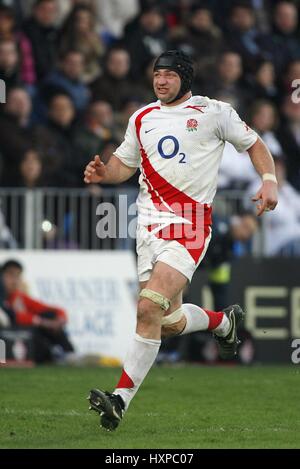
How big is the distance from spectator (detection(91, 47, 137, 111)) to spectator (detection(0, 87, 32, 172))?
1.61 m

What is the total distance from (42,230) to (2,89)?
199cm

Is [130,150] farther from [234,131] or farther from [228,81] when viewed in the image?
[228,81]

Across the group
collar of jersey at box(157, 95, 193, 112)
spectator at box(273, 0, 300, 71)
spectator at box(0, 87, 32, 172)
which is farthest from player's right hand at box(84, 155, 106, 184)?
spectator at box(273, 0, 300, 71)

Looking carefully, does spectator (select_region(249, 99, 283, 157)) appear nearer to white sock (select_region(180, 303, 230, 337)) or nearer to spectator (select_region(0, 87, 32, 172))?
spectator (select_region(0, 87, 32, 172))

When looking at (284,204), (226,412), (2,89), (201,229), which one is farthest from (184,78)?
(284,204)

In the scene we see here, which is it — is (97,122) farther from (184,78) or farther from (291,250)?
(184,78)

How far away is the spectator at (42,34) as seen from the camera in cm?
1920

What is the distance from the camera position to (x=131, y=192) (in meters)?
18.1

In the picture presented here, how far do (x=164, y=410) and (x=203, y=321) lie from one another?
0.89m

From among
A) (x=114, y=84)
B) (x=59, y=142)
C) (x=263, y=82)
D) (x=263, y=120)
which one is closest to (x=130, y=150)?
(x=59, y=142)

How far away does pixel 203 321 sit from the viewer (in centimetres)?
1103

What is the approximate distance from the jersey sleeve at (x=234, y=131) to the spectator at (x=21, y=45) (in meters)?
8.65

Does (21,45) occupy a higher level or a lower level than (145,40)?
lower

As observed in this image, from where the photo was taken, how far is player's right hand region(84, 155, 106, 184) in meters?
10.2
